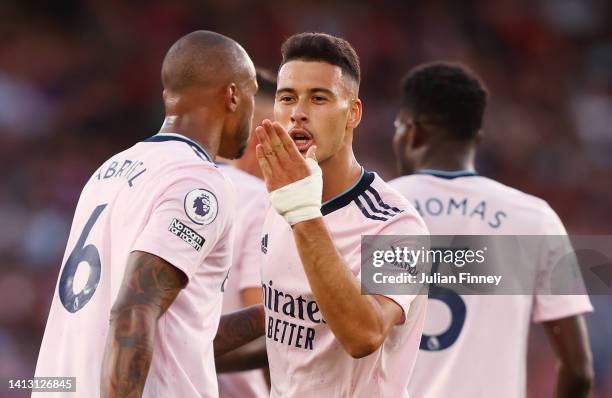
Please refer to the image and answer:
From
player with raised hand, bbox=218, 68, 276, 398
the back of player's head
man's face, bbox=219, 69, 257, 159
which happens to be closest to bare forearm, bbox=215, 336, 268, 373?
player with raised hand, bbox=218, 68, 276, 398

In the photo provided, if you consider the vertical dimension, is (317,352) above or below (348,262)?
below

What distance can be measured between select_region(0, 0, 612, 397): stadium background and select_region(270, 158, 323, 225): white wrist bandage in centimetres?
610

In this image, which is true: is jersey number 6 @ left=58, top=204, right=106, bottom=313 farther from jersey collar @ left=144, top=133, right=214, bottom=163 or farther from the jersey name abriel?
jersey collar @ left=144, top=133, right=214, bottom=163

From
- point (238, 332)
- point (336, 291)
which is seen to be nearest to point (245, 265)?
point (238, 332)

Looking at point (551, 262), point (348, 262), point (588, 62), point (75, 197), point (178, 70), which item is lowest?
point (348, 262)

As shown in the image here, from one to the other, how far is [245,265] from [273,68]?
676 centimetres

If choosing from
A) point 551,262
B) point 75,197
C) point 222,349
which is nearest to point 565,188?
point 75,197

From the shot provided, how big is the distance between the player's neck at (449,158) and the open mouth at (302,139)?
5.30 ft

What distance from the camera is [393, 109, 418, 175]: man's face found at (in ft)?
17.0

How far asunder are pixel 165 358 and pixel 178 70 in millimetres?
1205

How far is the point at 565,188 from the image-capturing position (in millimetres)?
11445

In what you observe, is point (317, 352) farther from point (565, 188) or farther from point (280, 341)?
point (565, 188)

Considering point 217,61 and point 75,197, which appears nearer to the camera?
point 217,61

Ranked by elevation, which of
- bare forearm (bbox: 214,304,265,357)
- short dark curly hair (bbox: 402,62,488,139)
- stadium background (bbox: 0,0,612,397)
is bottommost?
bare forearm (bbox: 214,304,265,357)
